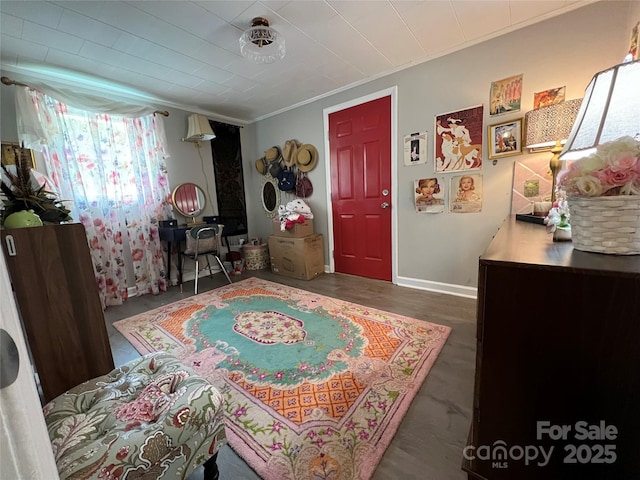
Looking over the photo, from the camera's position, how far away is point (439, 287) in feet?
8.64

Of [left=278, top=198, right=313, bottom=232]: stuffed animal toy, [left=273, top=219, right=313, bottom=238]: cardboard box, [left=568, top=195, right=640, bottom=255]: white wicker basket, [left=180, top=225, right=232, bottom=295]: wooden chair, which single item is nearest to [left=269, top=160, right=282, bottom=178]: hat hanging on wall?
[left=278, top=198, right=313, bottom=232]: stuffed animal toy

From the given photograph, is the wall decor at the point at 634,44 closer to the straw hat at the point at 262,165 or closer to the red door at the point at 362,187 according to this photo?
the red door at the point at 362,187

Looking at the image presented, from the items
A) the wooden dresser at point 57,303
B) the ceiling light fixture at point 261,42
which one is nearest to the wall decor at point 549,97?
the ceiling light fixture at point 261,42

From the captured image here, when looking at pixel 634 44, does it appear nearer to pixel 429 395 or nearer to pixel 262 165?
pixel 429 395

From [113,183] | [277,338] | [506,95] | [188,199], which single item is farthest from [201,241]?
[506,95]

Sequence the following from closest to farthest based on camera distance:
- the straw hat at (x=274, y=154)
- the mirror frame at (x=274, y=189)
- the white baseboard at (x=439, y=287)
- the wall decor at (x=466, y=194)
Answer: the wall decor at (x=466, y=194)
the white baseboard at (x=439, y=287)
the straw hat at (x=274, y=154)
the mirror frame at (x=274, y=189)

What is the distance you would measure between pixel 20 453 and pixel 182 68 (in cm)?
295

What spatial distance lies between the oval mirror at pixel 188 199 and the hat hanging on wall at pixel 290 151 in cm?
129

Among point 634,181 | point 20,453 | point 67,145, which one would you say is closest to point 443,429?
point 634,181

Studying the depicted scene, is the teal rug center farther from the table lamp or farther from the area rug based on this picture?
the table lamp

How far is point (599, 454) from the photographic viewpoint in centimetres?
67

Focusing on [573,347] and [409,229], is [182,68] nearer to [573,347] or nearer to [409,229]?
[409,229]

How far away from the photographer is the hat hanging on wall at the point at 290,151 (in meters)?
3.52

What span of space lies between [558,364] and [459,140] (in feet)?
7.18
